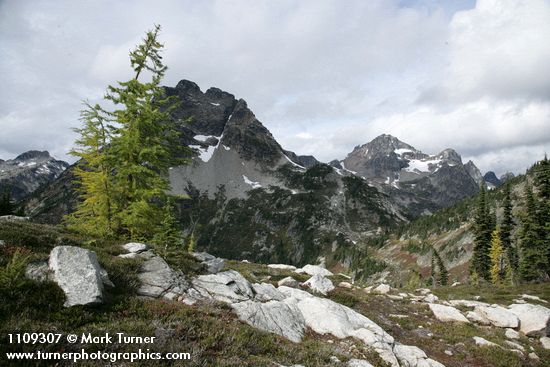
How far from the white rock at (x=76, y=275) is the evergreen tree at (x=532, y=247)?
55423 millimetres

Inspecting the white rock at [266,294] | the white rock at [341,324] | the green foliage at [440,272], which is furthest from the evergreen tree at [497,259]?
the white rock at [266,294]

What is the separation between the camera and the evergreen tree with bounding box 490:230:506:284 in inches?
2059

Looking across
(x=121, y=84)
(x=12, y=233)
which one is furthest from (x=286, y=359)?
(x=121, y=84)

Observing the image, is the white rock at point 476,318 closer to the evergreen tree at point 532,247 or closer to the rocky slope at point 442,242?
the evergreen tree at point 532,247

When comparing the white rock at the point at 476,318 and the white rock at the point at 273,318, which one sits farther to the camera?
the white rock at the point at 476,318

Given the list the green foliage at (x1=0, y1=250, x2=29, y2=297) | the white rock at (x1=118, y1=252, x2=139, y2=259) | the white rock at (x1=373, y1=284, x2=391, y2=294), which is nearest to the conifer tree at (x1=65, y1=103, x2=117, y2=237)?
the white rock at (x1=118, y1=252, x2=139, y2=259)

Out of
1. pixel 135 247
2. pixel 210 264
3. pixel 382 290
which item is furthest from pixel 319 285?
pixel 135 247

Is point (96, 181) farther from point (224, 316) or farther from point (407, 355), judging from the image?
point (407, 355)

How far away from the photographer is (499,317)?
20250mm

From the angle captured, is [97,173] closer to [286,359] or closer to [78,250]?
[78,250]

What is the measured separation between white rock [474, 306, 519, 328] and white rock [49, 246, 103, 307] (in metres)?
23.3

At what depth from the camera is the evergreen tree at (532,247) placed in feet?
145

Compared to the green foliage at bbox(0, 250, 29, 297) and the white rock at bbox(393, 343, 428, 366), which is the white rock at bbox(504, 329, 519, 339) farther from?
the green foliage at bbox(0, 250, 29, 297)

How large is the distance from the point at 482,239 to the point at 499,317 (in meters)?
43.0
